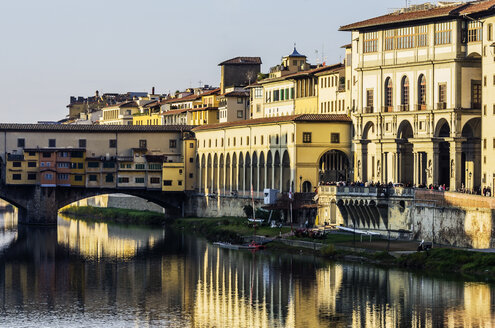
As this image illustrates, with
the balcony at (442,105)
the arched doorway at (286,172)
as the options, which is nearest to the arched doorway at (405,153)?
the balcony at (442,105)

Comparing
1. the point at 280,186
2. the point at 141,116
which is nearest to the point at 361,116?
the point at 280,186

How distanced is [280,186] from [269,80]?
22790 millimetres

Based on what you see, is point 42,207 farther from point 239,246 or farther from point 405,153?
point 405,153

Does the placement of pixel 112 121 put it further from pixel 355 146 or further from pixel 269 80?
pixel 355 146

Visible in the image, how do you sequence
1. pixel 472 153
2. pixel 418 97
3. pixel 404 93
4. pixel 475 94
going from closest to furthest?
1. pixel 475 94
2. pixel 472 153
3. pixel 418 97
4. pixel 404 93

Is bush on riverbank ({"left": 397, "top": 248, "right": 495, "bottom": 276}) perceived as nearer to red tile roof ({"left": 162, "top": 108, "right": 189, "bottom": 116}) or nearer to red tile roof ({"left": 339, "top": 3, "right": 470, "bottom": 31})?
red tile roof ({"left": 339, "top": 3, "right": 470, "bottom": 31})

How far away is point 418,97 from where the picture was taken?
10031 cm

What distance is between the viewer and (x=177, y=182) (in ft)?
449

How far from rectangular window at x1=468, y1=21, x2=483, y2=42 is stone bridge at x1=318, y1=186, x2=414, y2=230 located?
12.1 m

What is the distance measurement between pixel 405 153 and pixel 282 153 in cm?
1433

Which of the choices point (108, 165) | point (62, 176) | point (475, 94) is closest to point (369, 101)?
point (475, 94)

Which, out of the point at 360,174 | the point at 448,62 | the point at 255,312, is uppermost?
the point at 448,62

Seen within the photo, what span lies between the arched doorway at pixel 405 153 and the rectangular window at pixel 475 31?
30.9ft

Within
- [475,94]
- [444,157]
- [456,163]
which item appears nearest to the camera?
[475,94]
